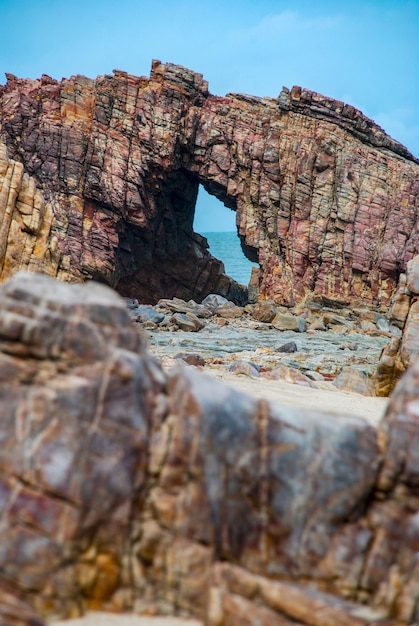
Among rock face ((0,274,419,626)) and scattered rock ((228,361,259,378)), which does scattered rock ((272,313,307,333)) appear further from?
rock face ((0,274,419,626))

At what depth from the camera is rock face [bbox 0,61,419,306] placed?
2934 centimetres

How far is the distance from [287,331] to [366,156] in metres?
15.7

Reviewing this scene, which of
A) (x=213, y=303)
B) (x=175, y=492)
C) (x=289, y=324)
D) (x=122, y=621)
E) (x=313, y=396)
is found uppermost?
(x=213, y=303)

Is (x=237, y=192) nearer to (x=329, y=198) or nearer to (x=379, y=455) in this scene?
(x=329, y=198)

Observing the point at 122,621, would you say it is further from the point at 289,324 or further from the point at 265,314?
the point at 265,314

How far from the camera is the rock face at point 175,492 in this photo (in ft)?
8.43

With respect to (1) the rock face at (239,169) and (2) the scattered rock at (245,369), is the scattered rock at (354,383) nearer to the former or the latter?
(2) the scattered rock at (245,369)

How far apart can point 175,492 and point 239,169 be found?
2974 centimetres

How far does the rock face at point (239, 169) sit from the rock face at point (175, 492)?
87.0 feet

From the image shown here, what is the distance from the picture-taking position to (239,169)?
30.9 meters

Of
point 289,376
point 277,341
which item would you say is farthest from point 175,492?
point 277,341

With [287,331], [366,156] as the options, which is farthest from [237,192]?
[287,331]

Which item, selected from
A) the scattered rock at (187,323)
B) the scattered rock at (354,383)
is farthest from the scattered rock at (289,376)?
the scattered rock at (187,323)

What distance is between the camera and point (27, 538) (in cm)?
256
